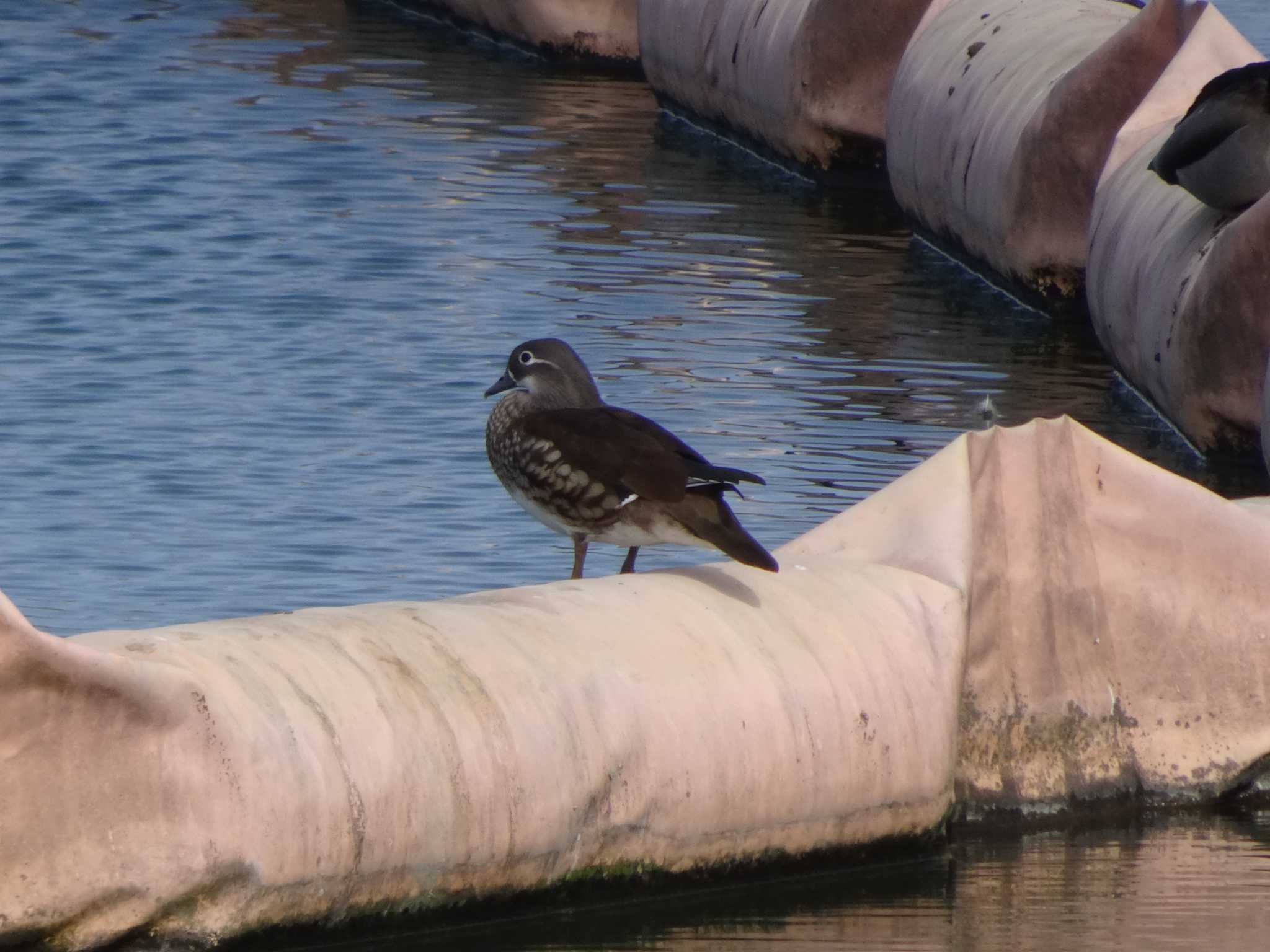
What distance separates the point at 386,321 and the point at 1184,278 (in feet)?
12.9

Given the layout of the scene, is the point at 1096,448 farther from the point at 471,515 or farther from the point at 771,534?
the point at 471,515

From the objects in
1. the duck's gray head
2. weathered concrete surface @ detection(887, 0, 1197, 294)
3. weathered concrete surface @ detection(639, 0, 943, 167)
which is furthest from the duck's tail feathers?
weathered concrete surface @ detection(639, 0, 943, 167)

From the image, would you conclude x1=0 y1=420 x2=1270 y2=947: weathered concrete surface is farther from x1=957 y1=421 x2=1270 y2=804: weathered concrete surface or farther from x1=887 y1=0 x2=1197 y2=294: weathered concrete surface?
x1=887 y1=0 x2=1197 y2=294: weathered concrete surface

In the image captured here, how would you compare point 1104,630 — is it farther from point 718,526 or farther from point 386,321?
point 386,321

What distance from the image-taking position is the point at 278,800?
5.23 metres

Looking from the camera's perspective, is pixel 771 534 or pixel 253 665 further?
pixel 771 534

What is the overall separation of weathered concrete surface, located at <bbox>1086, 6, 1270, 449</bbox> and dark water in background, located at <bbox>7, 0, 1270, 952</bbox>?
25 centimetres

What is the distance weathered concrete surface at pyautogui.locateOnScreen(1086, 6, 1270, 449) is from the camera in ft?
32.4

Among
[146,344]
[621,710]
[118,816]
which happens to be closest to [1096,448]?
[621,710]

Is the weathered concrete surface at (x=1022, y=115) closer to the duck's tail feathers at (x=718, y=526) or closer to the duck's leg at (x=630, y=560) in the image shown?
the duck's leg at (x=630, y=560)

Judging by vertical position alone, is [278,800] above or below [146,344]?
above

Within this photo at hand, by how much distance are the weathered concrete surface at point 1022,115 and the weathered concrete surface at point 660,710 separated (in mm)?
5983

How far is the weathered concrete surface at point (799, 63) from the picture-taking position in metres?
16.0

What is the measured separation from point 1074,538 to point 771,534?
7.67 ft
